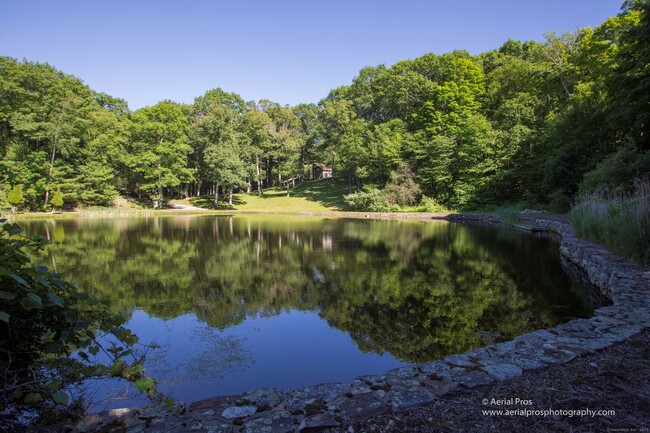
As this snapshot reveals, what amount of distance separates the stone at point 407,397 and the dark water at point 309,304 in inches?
57.7

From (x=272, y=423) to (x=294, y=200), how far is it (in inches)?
1531

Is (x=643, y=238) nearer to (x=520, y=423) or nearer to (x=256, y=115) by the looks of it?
(x=520, y=423)

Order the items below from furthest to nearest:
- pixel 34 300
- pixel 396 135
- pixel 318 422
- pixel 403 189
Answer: pixel 396 135
pixel 403 189
pixel 318 422
pixel 34 300

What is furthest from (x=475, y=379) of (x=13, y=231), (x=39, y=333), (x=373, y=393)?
(x=13, y=231)

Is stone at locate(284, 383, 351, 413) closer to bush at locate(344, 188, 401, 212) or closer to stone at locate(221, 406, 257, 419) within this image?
stone at locate(221, 406, 257, 419)

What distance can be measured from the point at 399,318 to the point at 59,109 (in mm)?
42074

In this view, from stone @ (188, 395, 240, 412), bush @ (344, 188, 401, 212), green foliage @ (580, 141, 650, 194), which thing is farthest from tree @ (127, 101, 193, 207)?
stone @ (188, 395, 240, 412)

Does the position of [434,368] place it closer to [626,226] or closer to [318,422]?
[318,422]

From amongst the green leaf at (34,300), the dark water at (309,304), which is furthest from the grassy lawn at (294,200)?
the green leaf at (34,300)

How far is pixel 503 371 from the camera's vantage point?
3.04 metres

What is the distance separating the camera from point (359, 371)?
4195mm

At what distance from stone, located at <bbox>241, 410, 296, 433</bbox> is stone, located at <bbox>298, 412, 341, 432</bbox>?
0.07 m

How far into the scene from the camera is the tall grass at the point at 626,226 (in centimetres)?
683

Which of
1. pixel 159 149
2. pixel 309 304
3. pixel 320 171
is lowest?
pixel 309 304
